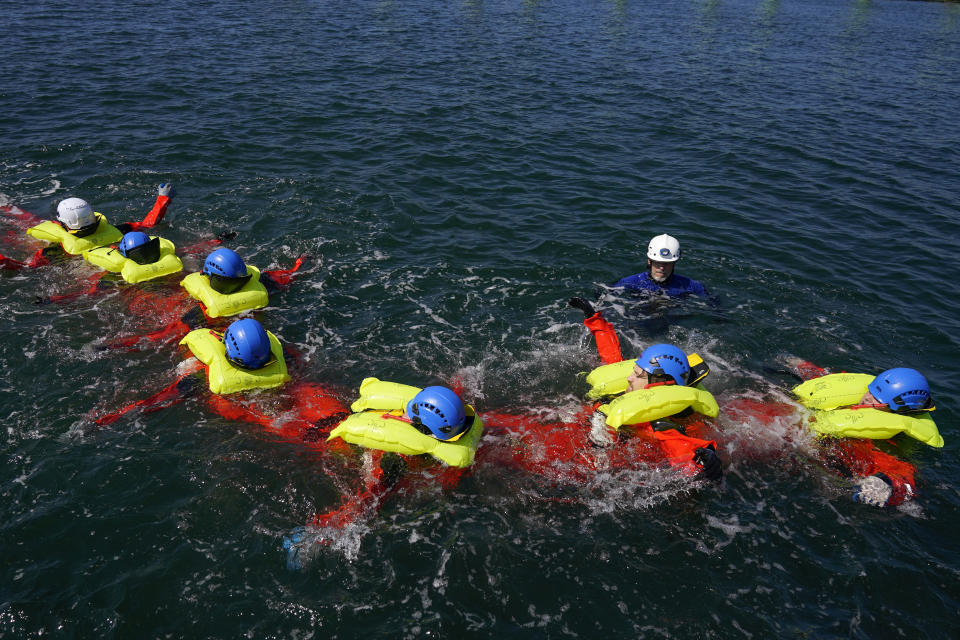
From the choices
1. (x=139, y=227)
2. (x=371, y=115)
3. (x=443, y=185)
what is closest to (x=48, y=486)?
(x=139, y=227)

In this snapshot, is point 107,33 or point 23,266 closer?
point 23,266

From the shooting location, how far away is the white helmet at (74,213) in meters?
12.5

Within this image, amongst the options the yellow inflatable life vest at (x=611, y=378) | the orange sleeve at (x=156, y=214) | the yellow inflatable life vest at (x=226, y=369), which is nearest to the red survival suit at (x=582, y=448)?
the yellow inflatable life vest at (x=611, y=378)

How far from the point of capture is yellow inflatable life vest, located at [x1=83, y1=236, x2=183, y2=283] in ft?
38.8

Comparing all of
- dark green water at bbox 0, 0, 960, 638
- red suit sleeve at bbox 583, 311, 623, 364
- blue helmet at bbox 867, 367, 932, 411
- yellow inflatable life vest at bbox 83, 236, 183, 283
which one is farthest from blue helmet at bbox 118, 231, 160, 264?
blue helmet at bbox 867, 367, 932, 411

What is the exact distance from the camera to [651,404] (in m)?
8.30

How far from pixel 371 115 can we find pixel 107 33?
17.8 meters

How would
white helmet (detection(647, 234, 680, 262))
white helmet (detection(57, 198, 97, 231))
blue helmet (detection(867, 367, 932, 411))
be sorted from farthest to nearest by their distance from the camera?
white helmet (detection(57, 198, 97, 231)), white helmet (detection(647, 234, 680, 262)), blue helmet (detection(867, 367, 932, 411))

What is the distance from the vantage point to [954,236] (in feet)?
51.4

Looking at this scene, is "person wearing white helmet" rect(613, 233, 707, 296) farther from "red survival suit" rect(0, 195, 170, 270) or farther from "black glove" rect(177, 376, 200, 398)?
"red survival suit" rect(0, 195, 170, 270)

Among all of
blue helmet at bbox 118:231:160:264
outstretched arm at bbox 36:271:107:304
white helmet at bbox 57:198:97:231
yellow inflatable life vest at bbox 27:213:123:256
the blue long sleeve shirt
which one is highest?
white helmet at bbox 57:198:97:231

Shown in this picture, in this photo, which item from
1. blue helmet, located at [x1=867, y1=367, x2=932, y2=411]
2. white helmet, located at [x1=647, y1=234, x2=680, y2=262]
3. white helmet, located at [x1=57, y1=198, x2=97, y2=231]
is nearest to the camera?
blue helmet, located at [x1=867, y1=367, x2=932, y2=411]

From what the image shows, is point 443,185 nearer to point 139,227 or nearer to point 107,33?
point 139,227

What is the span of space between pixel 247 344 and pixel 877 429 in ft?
30.3
